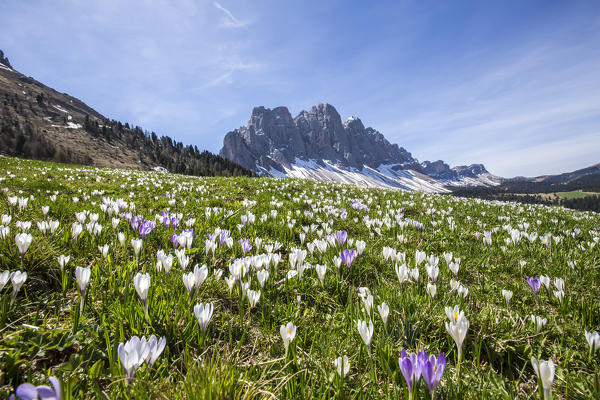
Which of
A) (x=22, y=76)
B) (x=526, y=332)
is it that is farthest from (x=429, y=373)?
(x=22, y=76)

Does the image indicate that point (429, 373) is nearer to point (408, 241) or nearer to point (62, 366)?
point (62, 366)

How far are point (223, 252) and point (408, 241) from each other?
3.04 meters

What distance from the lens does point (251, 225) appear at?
460 centimetres

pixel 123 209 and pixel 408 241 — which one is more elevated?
pixel 123 209

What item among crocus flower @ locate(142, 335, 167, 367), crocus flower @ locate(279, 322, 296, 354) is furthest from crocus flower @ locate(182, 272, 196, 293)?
crocus flower @ locate(279, 322, 296, 354)

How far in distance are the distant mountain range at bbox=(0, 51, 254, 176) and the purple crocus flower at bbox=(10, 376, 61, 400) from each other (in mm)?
84810

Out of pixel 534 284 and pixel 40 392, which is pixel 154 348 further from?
pixel 534 284

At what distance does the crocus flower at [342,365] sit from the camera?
4.67 ft

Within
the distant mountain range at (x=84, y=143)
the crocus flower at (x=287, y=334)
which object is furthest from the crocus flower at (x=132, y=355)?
the distant mountain range at (x=84, y=143)

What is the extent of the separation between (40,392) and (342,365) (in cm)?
131

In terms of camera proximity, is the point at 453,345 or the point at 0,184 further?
the point at 0,184

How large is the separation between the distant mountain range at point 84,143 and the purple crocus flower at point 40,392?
3339 inches

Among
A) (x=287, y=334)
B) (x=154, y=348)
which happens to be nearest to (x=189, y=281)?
(x=154, y=348)

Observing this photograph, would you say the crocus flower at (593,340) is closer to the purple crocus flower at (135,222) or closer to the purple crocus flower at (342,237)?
the purple crocus flower at (342,237)
